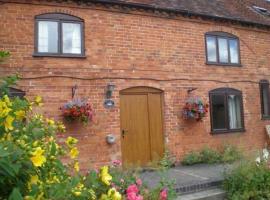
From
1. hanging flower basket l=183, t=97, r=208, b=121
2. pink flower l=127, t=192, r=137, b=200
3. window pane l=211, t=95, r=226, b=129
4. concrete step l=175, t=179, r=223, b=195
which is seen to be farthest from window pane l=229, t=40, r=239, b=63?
pink flower l=127, t=192, r=137, b=200

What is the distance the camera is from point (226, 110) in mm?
12570

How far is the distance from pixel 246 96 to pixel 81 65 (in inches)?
254

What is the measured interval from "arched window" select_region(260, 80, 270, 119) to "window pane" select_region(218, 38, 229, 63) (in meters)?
2.00

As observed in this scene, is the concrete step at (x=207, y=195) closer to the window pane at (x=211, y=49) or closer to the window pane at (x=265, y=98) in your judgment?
the window pane at (x=211, y=49)

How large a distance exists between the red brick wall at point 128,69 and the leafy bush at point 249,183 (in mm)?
3608

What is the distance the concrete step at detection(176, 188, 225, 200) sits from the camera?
739 centimetres

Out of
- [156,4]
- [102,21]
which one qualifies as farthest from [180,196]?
[156,4]

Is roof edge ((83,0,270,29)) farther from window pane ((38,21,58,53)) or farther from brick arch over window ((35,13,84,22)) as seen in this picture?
window pane ((38,21,58,53))

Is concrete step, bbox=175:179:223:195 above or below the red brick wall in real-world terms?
below

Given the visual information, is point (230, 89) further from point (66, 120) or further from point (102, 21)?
point (66, 120)

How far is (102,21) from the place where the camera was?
10.4 meters

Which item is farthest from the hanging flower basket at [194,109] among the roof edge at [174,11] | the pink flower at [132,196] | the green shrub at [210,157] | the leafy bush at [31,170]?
the leafy bush at [31,170]

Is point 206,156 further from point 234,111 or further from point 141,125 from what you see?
point 234,111

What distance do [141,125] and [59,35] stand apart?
140 inches
